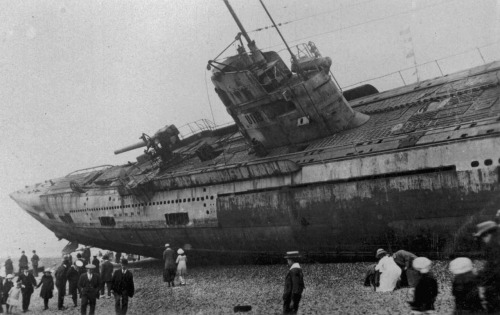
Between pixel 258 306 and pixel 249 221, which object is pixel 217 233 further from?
pixel 258 306

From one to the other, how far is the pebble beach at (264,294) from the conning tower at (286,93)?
5.60 metres

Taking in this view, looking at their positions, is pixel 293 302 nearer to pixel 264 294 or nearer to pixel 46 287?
pixel 264 294

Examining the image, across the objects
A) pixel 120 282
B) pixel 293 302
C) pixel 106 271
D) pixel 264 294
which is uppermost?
pixel 120 282

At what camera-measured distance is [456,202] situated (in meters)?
10.2

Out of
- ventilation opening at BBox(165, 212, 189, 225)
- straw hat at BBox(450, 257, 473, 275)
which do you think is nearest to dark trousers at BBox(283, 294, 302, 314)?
straw hat at BBox(450, 257, 473, 275)

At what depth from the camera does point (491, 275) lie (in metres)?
4.61

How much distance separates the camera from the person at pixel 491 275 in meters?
4.54

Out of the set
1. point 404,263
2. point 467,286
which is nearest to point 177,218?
point 404,263

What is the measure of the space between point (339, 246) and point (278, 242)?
2.36 m

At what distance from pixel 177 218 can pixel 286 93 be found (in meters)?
7.20

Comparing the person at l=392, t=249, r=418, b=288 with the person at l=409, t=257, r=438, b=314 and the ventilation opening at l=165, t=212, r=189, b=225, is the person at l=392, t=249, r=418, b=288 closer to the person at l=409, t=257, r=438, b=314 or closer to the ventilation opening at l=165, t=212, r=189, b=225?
the person at l=409, t=257, r=438, b=314

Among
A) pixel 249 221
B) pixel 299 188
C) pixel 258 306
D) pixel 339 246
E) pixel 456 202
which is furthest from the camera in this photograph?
pixel 249 221

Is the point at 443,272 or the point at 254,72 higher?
the point at 254,72

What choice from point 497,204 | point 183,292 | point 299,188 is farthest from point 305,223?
point 497,204
